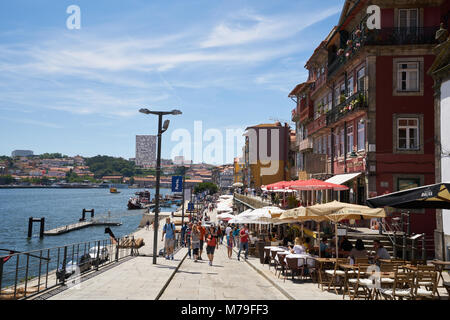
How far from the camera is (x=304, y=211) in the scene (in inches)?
558

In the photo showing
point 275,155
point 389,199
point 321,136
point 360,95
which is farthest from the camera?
point 275,155

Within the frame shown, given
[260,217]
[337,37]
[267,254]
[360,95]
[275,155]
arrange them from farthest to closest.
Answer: [275,155] < [337,37] < [360,95] < [260,217] < [267,254]

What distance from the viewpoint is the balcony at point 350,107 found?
79.4 feet

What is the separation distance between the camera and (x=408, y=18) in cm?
2384

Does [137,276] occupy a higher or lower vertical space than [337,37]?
lower

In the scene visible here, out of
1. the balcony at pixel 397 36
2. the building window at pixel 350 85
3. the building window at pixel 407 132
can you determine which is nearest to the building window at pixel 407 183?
the building window at pixel 407 132

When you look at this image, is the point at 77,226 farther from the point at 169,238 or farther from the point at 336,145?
the point at 169,238

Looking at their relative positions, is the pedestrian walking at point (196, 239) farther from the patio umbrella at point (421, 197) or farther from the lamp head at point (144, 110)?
the patio umbrella at point (421, 197)

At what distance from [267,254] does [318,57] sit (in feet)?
72.4

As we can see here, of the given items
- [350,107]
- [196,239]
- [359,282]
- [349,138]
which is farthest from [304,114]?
[359,282]

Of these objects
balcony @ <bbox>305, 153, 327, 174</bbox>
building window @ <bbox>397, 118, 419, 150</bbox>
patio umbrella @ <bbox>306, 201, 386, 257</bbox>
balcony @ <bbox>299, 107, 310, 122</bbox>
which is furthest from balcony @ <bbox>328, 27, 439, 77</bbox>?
balcony @ <bbox>299, 107, 310, 122</bbox>
